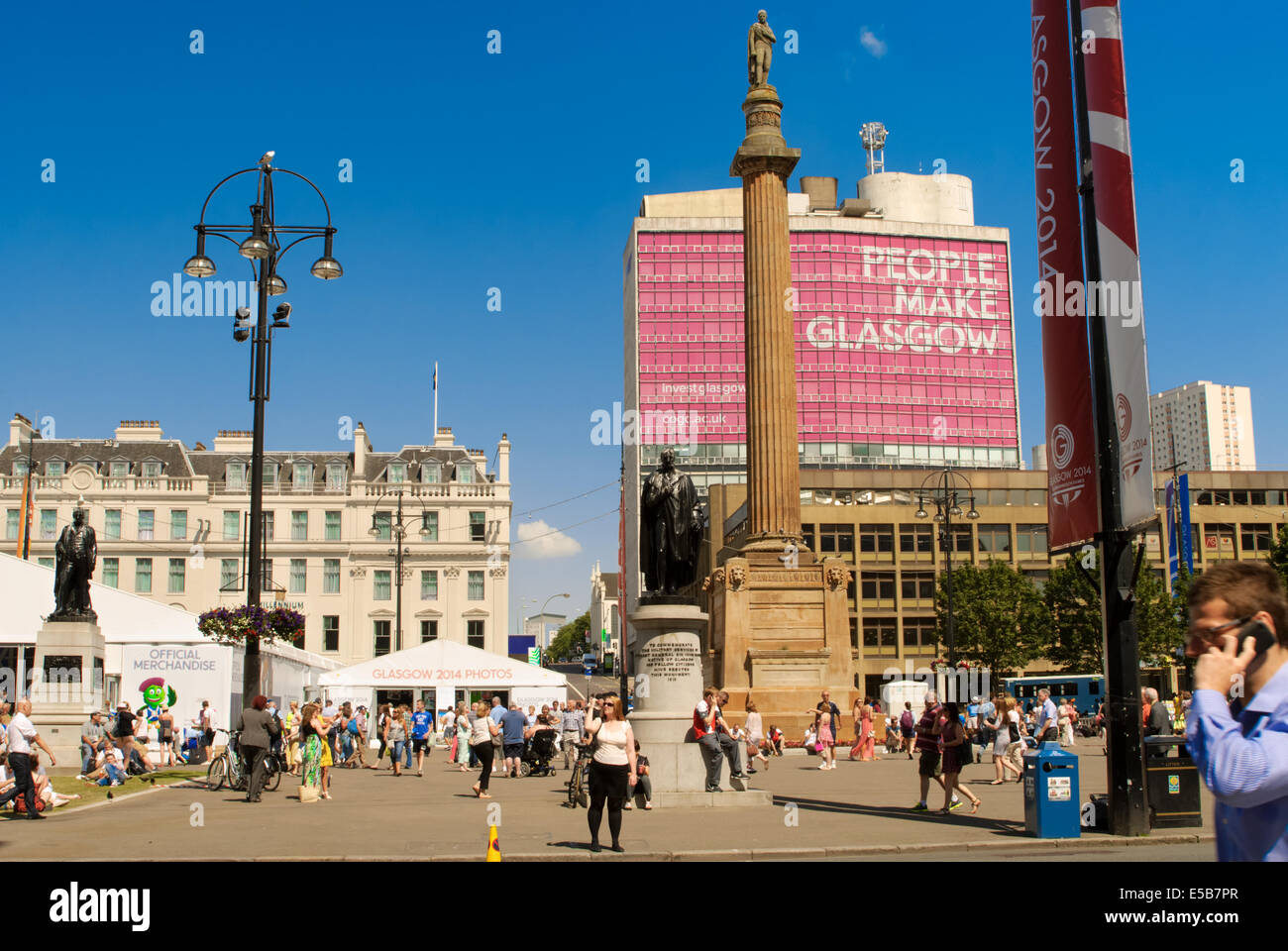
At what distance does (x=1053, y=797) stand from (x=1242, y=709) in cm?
1245

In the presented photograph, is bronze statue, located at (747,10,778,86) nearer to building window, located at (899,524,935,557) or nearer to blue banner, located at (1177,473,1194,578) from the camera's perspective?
blue banner, located at (1177,473,1194,578)

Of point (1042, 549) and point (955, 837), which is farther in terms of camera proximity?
point (1042, 549)

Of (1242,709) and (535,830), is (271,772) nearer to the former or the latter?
(535,830)

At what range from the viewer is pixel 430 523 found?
249ft

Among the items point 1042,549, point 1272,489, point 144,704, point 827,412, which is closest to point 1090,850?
point 144,704

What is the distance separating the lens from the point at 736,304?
372 ft

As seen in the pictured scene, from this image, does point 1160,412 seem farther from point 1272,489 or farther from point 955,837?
point 955,837

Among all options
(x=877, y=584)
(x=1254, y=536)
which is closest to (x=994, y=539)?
(x=877, y=584)

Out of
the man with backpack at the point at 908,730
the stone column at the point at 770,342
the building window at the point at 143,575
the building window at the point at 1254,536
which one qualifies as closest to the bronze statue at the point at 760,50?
the stone column at the point at 770,342

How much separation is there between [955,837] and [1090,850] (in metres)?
1.68

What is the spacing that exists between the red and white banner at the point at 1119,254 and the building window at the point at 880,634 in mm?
71457
